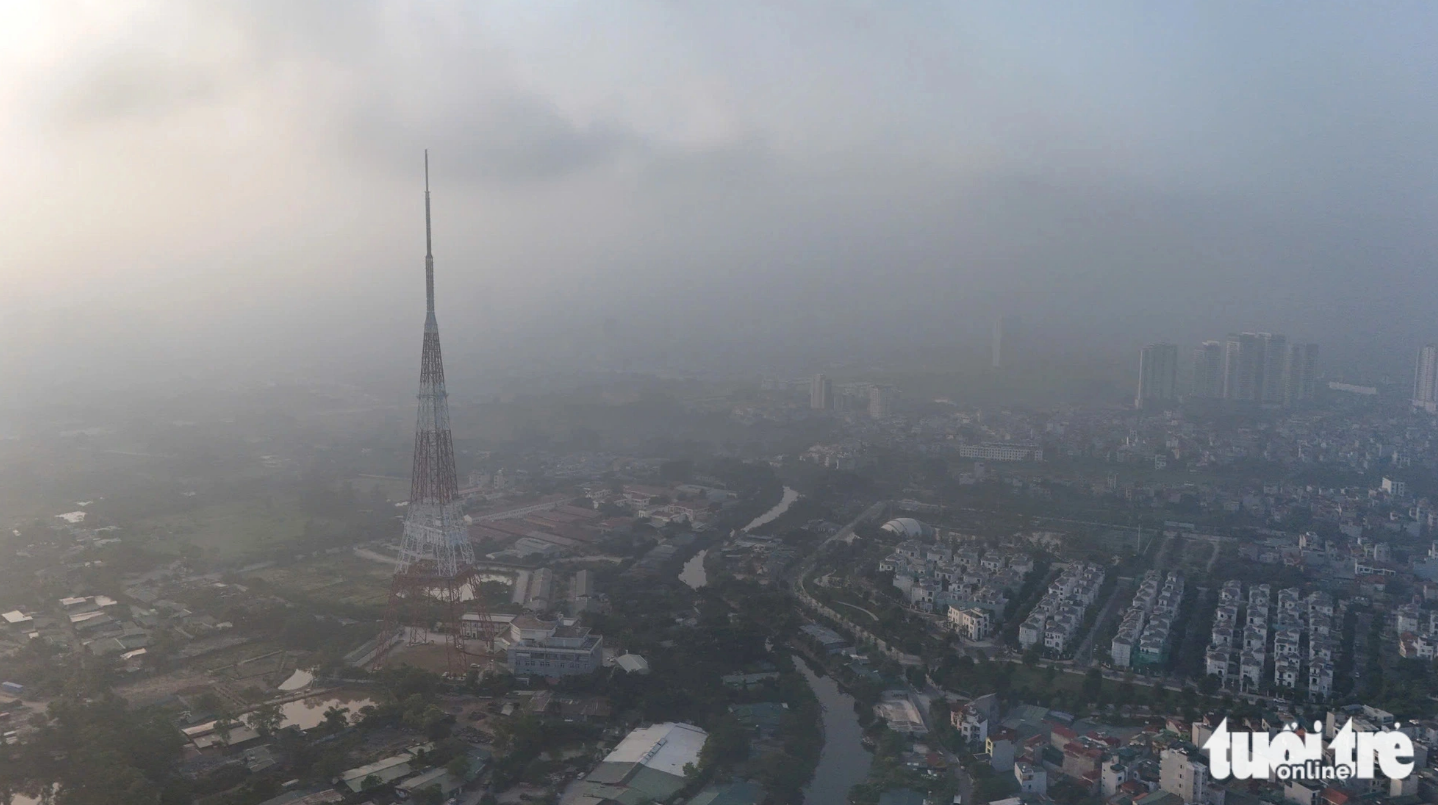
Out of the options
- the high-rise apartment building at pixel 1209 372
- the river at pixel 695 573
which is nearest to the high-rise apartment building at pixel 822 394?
the high-rise apartment building at pixel 1209 372

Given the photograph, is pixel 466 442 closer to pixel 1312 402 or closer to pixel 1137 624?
pixel 1137 624

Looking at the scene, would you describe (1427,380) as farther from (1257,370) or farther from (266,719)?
(266,719)

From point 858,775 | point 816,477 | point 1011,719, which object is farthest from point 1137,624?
point 816,477

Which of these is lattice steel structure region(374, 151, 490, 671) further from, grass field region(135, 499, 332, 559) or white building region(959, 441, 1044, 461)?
white building region(959, 441, 1044, 461)

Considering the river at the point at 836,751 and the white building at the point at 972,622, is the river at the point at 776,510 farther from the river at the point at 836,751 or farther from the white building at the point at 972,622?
the river at the point at 836,751

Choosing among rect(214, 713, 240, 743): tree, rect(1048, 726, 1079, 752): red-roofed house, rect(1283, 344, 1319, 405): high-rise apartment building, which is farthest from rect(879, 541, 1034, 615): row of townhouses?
rect(1283, 344, 1319, 405): high-rise apartment building

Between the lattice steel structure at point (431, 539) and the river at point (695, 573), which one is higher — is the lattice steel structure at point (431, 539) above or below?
Answer: above

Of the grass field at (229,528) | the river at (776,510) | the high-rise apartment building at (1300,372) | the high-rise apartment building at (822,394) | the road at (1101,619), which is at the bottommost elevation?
the river at (776,510)
